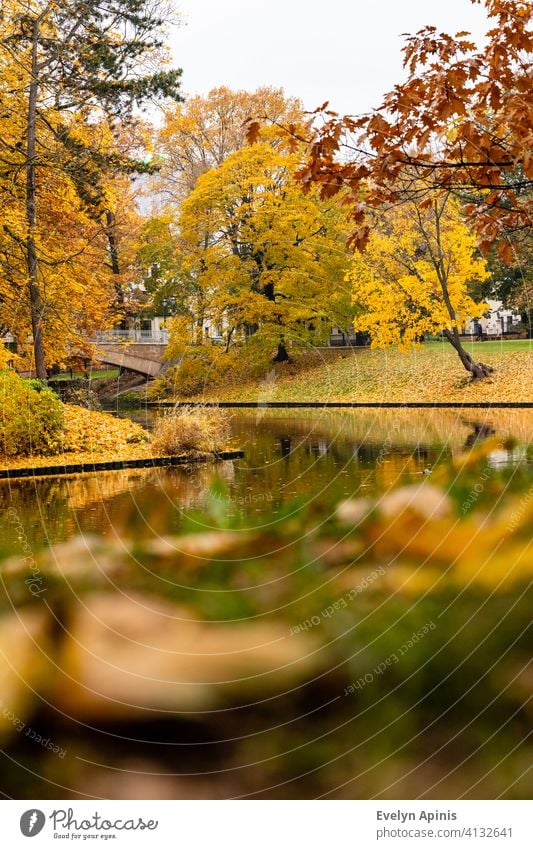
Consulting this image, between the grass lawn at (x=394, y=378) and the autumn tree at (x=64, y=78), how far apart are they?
13.7m

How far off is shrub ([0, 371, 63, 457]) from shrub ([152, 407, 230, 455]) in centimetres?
181

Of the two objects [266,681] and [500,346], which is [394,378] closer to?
[500,346]

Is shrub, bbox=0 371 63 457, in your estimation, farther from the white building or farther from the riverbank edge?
the white building

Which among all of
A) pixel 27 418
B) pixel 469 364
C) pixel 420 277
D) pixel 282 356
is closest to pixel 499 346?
pixel 469 364

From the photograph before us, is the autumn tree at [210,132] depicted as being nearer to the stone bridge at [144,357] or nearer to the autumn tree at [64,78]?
the stone bridge at [144,357]

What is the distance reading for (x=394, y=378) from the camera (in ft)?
113

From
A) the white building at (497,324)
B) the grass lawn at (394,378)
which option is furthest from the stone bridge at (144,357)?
the white building at (497,324)

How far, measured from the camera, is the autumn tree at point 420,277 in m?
29.3

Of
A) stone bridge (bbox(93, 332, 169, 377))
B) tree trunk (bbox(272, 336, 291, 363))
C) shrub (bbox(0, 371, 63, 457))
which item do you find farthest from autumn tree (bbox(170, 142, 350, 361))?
shrub (bbox(0, 371, 63, 457))

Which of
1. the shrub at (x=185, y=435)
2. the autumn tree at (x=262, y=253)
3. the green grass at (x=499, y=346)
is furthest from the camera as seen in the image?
the autumn tree at (x=262, y=253)

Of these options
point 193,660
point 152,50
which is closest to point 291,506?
point 193,660

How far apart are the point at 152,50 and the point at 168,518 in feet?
47.6

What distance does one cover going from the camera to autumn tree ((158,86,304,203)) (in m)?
43.8
